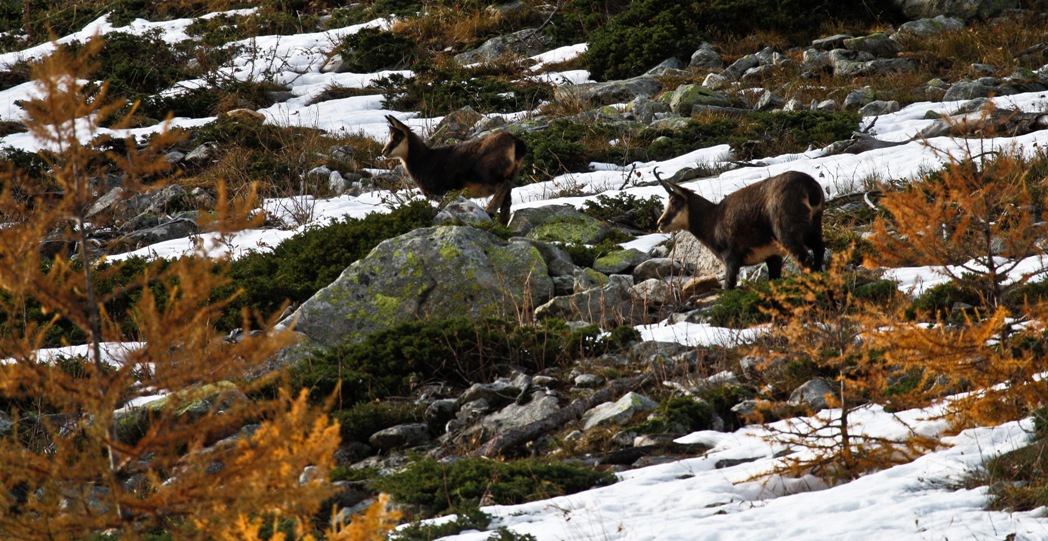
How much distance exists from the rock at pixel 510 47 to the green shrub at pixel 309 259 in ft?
35.1

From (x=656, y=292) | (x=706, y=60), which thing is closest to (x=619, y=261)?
(x=656, y=292)

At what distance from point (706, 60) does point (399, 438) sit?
1471 centimetres

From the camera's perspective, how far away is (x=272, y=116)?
1934 cm

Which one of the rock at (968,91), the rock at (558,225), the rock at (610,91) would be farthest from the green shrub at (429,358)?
the rock at (610,91)

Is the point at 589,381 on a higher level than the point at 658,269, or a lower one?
higher

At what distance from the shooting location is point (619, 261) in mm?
10859

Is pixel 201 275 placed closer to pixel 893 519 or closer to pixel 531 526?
pixel 531 526

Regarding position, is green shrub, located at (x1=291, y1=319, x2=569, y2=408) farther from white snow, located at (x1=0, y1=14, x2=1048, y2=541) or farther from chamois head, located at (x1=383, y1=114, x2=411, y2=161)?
chamois head, located at (x1=383, y1=114, x2=411, y2=161)

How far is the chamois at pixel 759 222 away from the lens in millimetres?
9133

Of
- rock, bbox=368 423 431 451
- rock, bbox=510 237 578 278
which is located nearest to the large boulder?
rock, bbox=510 237 578 278

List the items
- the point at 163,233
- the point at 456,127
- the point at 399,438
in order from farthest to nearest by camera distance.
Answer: the point at 456,127 → the point at 163,233 → the point at 399,438

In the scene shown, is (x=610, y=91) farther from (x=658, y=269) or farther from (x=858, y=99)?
(x=658, y=269)

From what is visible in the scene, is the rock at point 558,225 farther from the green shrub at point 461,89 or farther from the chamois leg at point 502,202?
the green shrub at point 461,89

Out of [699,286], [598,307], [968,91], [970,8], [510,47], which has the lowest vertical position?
[699,286]
